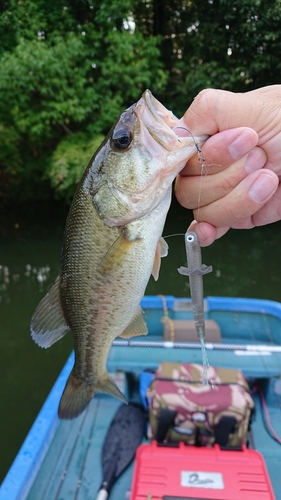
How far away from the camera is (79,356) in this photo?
187 centimetres

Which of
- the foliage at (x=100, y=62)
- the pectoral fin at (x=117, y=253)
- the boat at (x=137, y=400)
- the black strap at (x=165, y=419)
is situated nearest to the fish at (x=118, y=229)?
the pectoral fin at (x=117, y=253)

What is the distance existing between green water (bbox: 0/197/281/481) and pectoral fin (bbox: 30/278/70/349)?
10.3 ft

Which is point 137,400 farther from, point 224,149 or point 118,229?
point 224,149

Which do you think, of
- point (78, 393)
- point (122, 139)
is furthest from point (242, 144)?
point (78, 393)

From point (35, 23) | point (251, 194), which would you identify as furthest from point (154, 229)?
point (35, 23)

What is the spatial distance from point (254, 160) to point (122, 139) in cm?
53

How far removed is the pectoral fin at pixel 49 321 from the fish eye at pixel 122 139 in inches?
26.5

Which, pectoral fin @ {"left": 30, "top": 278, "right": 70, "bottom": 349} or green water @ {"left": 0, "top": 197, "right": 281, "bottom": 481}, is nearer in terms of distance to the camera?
pectoral fin @ {"left": 30, "top": 278, "right": 70, "bottom": 349}

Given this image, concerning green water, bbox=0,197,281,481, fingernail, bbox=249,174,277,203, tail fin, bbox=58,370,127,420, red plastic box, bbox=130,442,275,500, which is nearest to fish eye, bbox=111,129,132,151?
fingernail, bbox=249,174,277,203

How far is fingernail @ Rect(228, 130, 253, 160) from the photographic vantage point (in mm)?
1316

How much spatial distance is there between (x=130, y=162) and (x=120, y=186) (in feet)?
0.34

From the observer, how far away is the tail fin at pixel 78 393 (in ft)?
6.11

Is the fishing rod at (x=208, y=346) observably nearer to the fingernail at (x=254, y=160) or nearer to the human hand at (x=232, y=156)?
the human hand at (x=232, y=156)

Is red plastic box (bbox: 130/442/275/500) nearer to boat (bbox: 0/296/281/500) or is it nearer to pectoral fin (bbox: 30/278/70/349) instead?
boat (bbox: 0/296/281/500)
